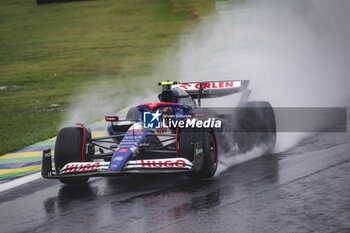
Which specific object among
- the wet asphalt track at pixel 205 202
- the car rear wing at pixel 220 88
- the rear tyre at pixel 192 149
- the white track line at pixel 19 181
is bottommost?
the white track line at pixel 19 181

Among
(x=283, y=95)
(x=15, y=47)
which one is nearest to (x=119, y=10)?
(x=15, y=47)

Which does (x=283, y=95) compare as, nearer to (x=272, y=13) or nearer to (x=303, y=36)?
(x=303, y=36)

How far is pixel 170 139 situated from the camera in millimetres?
8844

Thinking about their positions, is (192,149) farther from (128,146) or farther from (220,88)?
(220,88)

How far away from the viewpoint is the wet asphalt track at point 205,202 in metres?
6.24

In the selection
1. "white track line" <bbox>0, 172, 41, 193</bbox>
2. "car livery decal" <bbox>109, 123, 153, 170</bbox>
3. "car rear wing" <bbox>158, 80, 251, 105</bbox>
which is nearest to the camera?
"car livery decal" <bbox>109, 123, 153, 170</bbox>

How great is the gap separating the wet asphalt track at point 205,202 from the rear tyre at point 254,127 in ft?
2.90

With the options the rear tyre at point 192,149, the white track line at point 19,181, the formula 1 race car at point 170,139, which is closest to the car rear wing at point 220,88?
the formula 1 race car at point 170,139

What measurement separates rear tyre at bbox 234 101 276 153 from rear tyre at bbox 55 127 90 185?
9.73ft

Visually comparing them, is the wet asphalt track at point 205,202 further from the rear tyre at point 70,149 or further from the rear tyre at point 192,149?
the rear tyre at point 70,149

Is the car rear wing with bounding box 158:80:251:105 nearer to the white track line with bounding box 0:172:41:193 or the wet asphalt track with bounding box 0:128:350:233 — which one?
the wet asphalt track with bounding box 0:128:350:233

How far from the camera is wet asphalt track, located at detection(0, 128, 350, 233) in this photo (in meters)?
6.24

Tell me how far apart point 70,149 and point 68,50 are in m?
18.7

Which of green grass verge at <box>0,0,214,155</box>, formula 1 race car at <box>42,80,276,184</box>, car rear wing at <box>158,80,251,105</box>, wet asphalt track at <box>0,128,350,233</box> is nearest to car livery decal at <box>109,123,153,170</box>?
formula 1 race car at <box>42,80,276,184</box>
